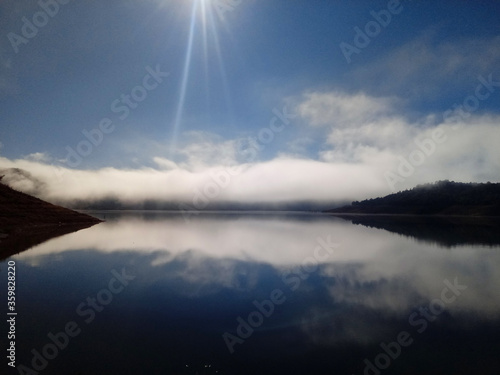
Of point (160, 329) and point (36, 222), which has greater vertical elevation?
point (36, 222)

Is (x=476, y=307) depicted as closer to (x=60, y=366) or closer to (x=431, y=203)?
(x=60, y=366)

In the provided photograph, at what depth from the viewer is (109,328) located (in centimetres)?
1182

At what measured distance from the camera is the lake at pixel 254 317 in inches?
369

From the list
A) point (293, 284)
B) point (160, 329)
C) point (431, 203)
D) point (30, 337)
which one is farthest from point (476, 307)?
point (431, 203)

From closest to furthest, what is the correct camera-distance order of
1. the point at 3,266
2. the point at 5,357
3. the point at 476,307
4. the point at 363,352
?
the point at 5,357
the point at 363,352
the point at 476,307
the point at 3,266

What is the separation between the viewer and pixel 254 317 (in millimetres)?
13633

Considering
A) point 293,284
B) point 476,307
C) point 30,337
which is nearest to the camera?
point 30,337

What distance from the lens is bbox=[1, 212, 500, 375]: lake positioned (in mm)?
9383

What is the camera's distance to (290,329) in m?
12.3

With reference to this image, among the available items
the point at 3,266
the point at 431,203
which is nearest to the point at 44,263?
the point at 3,266

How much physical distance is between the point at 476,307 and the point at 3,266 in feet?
119

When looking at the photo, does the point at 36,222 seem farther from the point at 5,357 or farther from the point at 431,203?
the point at 431,203

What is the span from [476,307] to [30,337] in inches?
943

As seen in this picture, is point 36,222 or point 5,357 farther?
point 36,222
